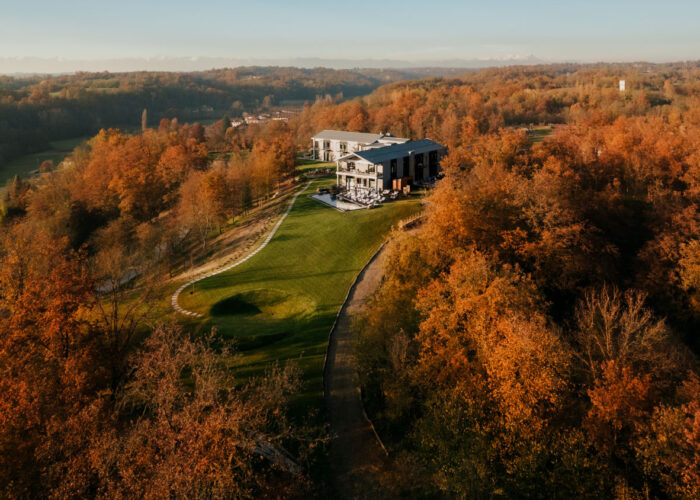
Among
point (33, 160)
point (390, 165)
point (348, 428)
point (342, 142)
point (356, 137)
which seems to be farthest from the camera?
point (33, 160)

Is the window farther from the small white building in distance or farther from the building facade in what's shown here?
the small white building in distance

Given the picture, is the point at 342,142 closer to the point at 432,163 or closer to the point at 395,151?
the point at 395,151

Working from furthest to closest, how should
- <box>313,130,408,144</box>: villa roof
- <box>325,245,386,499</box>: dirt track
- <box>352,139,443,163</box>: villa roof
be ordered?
1. <box>313,130,408,144</box>: villa roof
2. <box>352,139,443,163</box>: villa roof
3. <box>325,245,386,499</box>: dirt track

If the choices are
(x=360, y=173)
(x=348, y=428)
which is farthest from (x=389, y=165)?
(x=348, y=428)

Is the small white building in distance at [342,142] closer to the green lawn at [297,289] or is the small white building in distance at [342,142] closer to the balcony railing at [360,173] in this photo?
the balcony railing at [360,173]

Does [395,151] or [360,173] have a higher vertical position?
[395,151]

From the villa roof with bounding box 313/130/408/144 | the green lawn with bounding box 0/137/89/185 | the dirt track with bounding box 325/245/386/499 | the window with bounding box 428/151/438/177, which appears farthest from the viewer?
the green lawn with bounding box 0/137/89/185

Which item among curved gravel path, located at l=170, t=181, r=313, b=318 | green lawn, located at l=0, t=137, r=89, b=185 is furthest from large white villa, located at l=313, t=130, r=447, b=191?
green lawn, located at l=0, t=137, r=89, b=185
